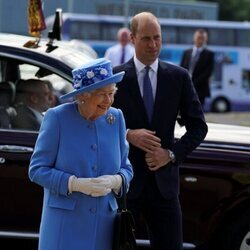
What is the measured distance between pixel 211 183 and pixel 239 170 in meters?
0.20

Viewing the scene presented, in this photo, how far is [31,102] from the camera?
5.86 meters

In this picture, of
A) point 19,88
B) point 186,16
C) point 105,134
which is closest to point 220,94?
point 186,16

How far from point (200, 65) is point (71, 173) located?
852cm

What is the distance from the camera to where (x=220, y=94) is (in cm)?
3266

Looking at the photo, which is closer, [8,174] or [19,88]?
[8,174]

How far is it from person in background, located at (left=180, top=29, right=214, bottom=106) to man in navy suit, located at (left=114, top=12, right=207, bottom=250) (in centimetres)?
717

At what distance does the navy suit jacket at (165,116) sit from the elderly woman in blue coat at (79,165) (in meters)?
0.81

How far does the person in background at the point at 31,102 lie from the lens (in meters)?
5.68

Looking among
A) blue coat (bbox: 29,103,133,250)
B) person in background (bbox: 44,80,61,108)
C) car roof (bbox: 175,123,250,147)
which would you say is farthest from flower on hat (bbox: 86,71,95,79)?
person in background (bbox: 44,80,61,108)

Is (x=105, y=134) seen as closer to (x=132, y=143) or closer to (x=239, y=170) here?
(x=132, y=143)

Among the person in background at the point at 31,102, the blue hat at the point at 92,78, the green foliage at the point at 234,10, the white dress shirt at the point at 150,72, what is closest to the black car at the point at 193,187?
the person in background at the point at 31,102

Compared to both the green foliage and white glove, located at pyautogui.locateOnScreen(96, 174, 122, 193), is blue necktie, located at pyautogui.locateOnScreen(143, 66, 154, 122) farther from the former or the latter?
the green foliage

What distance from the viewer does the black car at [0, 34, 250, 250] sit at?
17.5 ft

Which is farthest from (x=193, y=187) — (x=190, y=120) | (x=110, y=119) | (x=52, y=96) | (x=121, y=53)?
(x=121, y=53)
